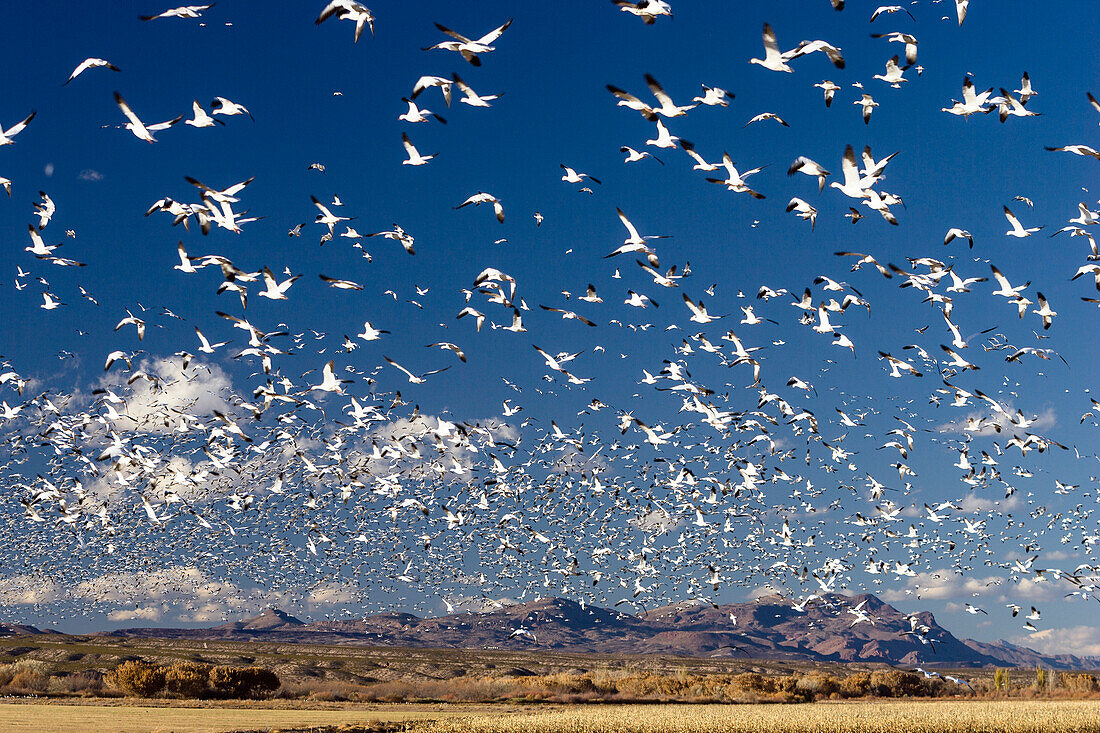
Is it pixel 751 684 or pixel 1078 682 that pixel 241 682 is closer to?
pixel 751 684

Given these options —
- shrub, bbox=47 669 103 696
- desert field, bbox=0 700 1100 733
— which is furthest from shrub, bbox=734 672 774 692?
shrub, bbox=47 669 103 696

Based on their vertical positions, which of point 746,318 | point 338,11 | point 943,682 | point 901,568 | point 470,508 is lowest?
point 943,682

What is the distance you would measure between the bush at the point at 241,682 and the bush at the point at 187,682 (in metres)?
0.66

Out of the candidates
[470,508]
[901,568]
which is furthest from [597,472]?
[901,568]

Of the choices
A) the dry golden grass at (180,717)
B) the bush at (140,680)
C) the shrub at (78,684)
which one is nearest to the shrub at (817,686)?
the dry golden grass at (180,717)

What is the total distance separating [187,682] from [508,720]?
23341 millimetres

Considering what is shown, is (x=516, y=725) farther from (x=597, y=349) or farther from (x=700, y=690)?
(x=700, y=690)

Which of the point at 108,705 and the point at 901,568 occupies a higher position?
the point at 901,568

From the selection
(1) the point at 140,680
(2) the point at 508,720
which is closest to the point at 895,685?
(2) the point at 508,720

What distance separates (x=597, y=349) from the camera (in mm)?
38594

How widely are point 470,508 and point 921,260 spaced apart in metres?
26.8

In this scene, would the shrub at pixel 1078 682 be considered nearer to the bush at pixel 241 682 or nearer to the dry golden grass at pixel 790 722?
the dry golden grass at pixel 790 722

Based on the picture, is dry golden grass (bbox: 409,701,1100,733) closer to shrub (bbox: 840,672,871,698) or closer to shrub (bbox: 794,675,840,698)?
shrub (bbox: 794,675,840,698)

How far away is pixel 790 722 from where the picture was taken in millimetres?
42875
